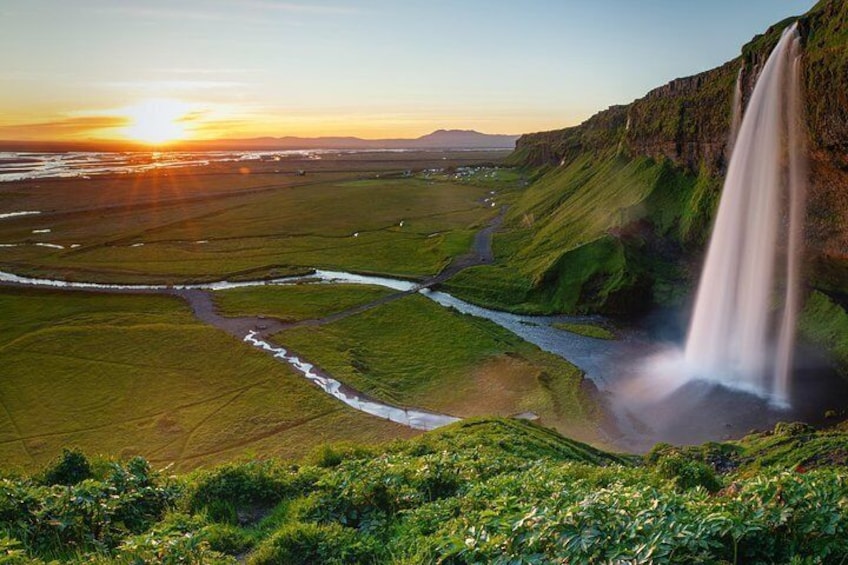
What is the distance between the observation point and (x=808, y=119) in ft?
125

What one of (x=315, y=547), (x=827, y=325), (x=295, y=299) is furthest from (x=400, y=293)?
(x=315, y=547)

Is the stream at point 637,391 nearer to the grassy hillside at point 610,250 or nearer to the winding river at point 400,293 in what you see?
→ the winding river at point 400,293

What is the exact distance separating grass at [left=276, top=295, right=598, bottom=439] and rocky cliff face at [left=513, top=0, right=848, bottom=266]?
22.1 meters

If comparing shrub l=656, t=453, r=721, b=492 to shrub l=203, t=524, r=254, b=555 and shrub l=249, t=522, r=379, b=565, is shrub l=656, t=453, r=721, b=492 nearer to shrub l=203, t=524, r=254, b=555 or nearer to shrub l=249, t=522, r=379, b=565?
shrub l=249, t=522, r=379, b=565

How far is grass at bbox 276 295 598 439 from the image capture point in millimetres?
34781

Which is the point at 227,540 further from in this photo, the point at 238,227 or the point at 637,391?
the point at 238,227

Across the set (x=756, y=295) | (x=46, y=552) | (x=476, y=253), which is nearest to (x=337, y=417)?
(x=46, y=552)

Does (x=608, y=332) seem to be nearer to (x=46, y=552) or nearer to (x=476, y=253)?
(x=476, y=253)

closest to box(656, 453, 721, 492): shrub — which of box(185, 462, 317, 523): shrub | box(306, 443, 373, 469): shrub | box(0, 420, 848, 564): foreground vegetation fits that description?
box(0, 420, 848, 564): foreground vegetation

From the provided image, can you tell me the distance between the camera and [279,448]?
30.0 meters

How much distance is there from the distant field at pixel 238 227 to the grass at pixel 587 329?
2246 centimetres

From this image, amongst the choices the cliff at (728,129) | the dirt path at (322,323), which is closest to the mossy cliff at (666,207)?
the cliff at (728,129)

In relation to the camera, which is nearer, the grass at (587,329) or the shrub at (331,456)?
the shrub at (331,456)

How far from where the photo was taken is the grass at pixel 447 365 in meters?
34.8
